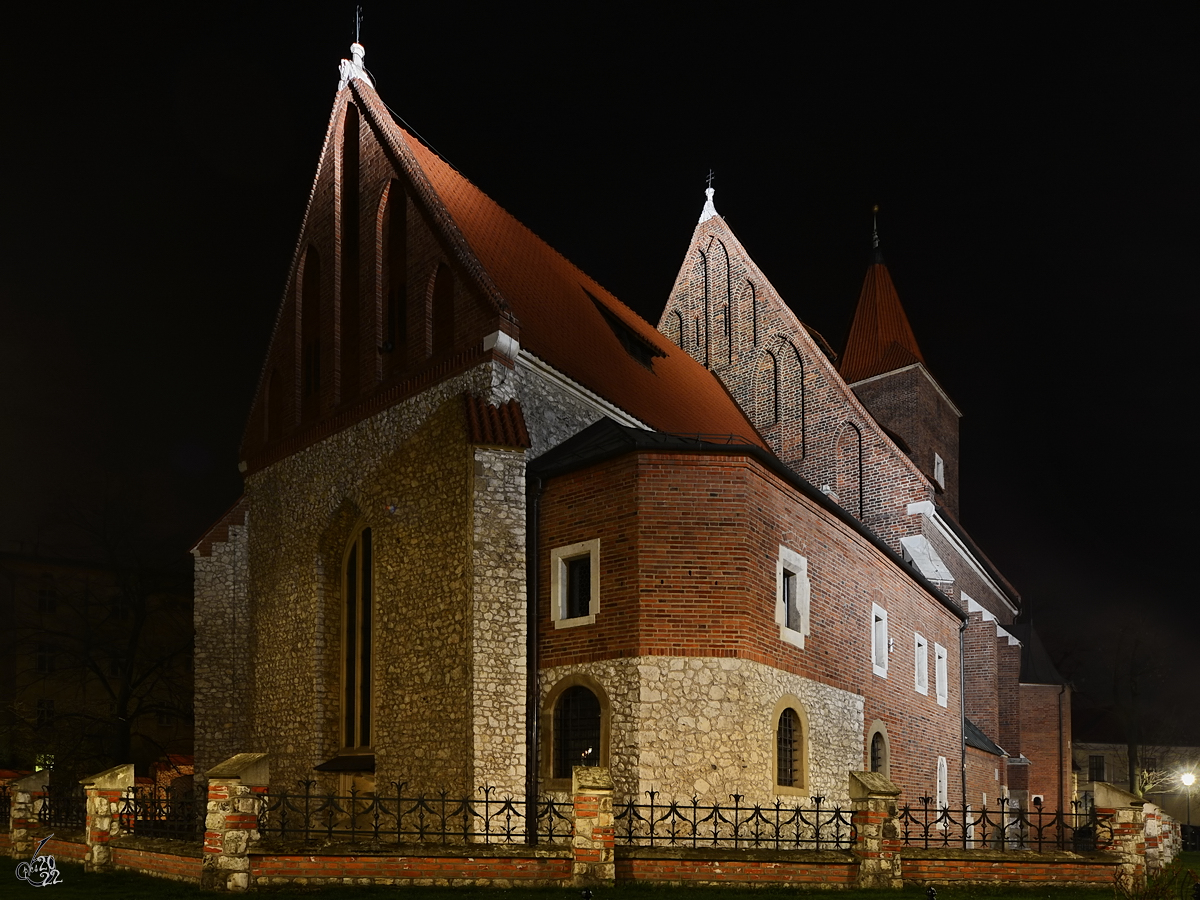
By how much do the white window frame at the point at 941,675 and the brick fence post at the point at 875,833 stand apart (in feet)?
40.3

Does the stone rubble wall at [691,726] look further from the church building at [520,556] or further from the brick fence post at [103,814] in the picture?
the brick fence post at [103,814]

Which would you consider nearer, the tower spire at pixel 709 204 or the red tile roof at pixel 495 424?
the red tile roof at pixel 495 424

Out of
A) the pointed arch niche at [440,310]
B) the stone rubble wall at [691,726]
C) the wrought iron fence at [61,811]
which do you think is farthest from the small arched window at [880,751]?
the wrought iron fence at [61,811]

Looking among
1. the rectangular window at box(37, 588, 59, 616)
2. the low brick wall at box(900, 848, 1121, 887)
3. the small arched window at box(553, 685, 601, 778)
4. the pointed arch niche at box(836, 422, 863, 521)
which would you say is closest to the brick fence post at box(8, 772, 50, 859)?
the small arched window at box(553, 685, 601, 778)

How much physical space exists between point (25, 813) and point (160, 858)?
4.39m

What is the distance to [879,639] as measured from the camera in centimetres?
2094

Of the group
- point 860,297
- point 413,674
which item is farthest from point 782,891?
point 860,297

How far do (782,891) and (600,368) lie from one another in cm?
1070

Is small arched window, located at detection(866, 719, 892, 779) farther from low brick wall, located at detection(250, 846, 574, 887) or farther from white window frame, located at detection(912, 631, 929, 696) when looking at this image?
low brick wall, located at detection(250, 846, 574, 887)

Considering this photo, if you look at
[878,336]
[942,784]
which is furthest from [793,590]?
[878,336]

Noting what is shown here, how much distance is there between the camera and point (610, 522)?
16.3m

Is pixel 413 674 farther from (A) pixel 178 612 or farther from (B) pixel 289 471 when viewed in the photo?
(A) pixel 178 612

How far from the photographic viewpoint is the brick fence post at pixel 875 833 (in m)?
12.6

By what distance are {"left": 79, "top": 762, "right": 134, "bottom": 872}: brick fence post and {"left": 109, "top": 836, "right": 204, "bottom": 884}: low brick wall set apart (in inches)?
6.8
